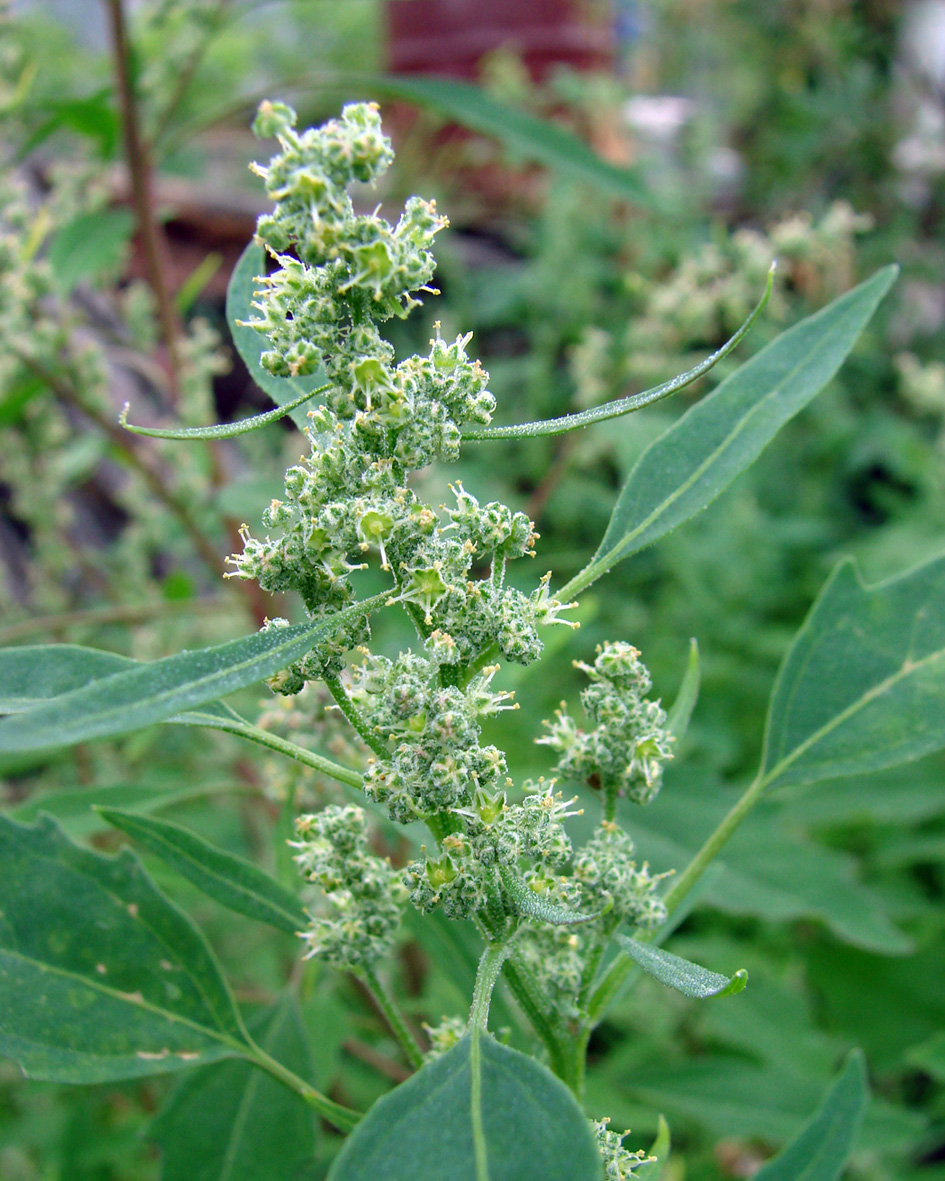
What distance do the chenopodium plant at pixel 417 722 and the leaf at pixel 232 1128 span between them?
8.7 inches

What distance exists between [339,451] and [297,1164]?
844 millimetres

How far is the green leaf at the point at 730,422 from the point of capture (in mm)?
912

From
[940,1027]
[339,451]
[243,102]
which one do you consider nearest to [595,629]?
[940,1027]

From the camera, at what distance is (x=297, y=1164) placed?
113cm

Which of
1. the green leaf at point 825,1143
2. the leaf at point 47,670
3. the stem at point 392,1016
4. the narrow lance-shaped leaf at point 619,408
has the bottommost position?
the green leaf at point 825,1143

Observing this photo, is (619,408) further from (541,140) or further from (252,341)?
(541,140)

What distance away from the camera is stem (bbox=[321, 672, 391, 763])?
2.58 feet

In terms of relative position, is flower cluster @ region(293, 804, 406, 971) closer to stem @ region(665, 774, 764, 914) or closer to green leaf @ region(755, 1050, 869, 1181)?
stem @ region(665, 774, 764, 914)

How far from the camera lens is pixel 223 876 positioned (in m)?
0.99

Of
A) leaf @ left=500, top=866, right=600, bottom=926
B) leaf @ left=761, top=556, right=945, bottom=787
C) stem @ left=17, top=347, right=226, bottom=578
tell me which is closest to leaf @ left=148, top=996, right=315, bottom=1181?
leaf @ left=500, top=866, right=600, bottom=926

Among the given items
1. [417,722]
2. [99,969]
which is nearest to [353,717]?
[417,722]

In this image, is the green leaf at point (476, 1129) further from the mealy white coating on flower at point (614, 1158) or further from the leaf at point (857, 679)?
the leaf at point (857, 679)

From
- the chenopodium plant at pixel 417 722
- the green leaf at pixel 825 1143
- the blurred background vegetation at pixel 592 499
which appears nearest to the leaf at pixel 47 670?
the chenopodium plant at pixel 417 722

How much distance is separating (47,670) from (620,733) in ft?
1.60
